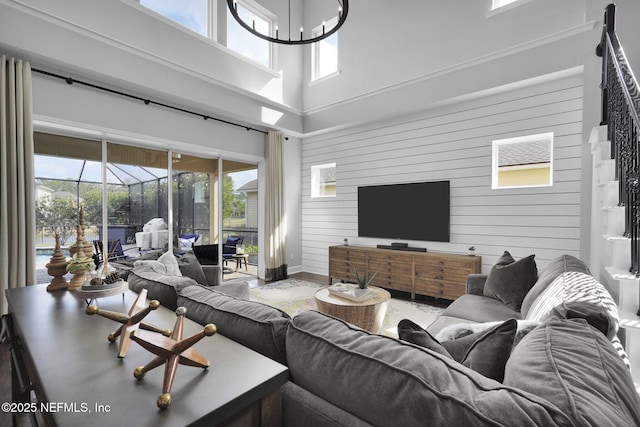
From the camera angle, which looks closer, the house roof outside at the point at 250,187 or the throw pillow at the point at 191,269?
the throw pillow at the point at 191,269

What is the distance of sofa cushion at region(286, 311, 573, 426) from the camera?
62 cm

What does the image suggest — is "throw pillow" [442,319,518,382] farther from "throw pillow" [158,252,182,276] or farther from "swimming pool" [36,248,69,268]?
"swimming pool" [36,248,69,268]

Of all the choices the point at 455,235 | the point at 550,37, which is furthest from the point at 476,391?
the point at 550,37

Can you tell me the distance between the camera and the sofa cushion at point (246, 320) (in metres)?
1.03

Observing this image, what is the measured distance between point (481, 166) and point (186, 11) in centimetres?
464

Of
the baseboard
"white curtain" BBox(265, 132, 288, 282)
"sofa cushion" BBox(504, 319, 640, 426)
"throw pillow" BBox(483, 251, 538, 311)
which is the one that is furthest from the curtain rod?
"sofa cushion" BBox(504, 319, 640, 426)

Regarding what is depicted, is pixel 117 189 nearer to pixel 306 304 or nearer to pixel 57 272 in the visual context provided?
pixel 57 272

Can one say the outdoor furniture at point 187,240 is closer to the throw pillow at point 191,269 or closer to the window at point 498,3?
the throw pillow at point 191,269

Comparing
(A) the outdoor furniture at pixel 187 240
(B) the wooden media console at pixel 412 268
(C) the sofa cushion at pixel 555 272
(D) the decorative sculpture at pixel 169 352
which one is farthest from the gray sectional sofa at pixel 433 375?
(A) the outdoor furniture at pixel 187 240

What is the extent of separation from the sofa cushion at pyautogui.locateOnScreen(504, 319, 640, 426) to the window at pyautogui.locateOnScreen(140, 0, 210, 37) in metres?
4.98

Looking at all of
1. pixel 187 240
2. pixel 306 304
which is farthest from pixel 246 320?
pixel 187 240

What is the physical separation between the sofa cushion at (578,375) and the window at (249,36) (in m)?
5.31

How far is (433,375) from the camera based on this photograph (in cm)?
73

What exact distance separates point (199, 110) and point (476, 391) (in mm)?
4912
